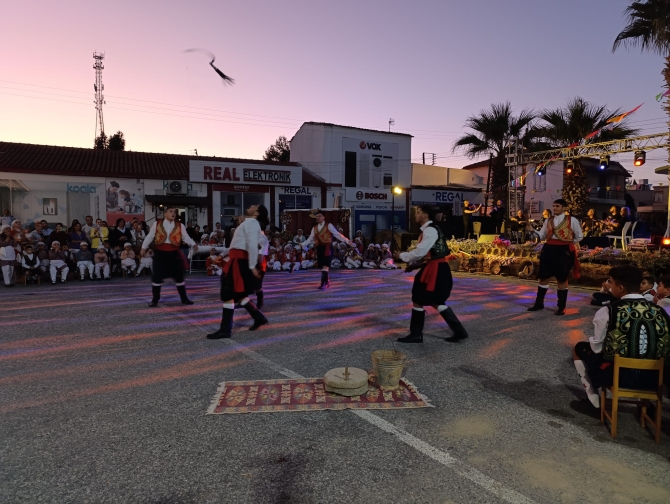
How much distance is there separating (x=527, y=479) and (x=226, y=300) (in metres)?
4.16

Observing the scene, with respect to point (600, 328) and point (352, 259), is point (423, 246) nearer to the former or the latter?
point (600, 328)

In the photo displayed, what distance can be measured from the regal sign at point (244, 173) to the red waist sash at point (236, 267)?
1619 centimetres

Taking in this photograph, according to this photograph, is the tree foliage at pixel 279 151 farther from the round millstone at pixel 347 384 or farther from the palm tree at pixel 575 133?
the round millstone at pixel 347 384

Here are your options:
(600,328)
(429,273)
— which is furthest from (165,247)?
(600,328)

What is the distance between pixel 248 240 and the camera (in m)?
5.83

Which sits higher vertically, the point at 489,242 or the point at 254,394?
the point at 489,242

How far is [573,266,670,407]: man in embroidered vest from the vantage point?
3.04 meters

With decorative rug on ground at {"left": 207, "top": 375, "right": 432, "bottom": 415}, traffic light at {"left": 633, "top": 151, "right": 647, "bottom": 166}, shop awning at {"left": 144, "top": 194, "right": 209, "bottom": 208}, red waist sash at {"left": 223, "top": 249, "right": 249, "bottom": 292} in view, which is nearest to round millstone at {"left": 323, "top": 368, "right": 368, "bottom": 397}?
decorative rug on ground at {"left": 207, "top": 375, "right": 432, "bottom": 415}

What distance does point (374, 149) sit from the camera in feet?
87.3

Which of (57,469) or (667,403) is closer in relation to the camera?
(57,469)

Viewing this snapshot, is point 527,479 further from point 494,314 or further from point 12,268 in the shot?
point 12,268

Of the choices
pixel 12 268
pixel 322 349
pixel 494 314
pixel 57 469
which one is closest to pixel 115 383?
pixel 57 469

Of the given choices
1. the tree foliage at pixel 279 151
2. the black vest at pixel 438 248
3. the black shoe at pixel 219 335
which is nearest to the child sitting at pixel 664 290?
the black vest at pixel 438 248

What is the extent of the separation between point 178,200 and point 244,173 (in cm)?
342
